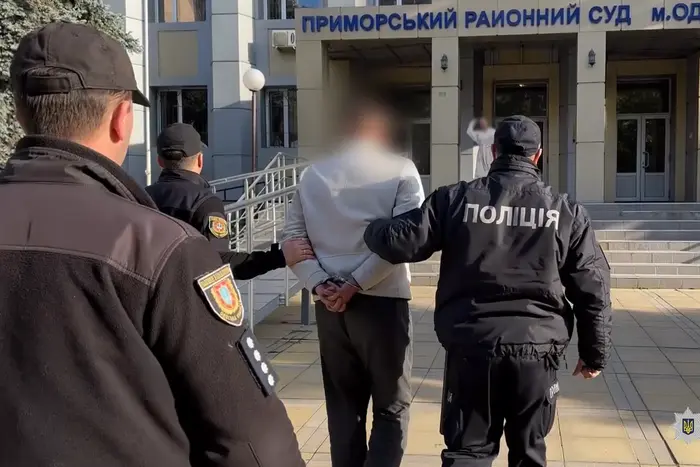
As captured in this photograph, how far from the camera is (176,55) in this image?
19453 millimetres

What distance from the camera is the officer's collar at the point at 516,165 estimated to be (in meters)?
2.92

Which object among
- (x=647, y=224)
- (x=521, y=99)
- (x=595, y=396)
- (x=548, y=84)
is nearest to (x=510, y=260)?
(x=595, y=396)

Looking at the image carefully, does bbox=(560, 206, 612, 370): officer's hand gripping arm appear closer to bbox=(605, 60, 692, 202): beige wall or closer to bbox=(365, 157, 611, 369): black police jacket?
bbox=(365, 157, 611, 369): black police jacket

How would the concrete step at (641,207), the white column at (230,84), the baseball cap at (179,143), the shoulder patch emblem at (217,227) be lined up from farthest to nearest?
the white column at (230,84) < the concrete step at (641,207) < the baseball cap at (179,143) < the shoulder patch emblem at (217,227)

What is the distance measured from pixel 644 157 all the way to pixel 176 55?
12.8 metres

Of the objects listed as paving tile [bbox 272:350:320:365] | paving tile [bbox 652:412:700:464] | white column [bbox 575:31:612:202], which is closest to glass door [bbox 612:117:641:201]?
white column [bbox 575:31:612:202]

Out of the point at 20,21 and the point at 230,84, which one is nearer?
the point at 20,21

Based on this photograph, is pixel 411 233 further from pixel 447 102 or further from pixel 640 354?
→ pixel 447 102

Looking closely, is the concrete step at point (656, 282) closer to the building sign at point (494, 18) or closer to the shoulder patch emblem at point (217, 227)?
the building sign at point (494, 18)

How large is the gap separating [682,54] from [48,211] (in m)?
18.4

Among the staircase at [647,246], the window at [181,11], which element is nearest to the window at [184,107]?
the window at [181,11]

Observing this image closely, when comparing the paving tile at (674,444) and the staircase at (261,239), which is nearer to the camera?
the paving tile at (674,444)

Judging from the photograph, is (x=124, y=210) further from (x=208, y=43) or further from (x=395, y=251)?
(x=208, y=43)

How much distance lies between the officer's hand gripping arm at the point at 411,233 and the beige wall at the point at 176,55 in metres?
17.6
